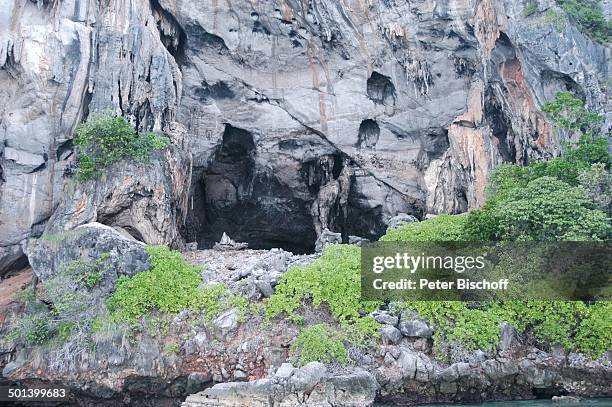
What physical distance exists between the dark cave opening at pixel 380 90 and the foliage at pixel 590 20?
680 cm

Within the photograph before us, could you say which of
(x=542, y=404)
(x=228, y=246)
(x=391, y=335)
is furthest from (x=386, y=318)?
(x=228, y=246)

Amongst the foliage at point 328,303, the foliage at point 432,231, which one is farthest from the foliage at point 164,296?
the foliage at point 432,231

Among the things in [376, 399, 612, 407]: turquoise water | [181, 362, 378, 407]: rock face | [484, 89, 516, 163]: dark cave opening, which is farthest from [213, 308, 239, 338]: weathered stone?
[484, 89, 516, 163]: dark cave opening

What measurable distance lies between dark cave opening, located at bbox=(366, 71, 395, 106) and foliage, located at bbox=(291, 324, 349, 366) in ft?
37.0

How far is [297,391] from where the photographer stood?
12633mm

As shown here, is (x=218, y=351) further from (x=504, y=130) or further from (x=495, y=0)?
(x=495, y=0)

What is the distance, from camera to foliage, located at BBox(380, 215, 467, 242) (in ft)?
55.6

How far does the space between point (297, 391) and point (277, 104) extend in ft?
42.0

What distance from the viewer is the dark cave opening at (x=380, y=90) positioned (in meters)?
23.1

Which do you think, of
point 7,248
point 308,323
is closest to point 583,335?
point 308,323

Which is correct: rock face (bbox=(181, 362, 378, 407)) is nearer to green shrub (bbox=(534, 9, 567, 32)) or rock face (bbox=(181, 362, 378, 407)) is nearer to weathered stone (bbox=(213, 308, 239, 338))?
weathered stone (bbox=(213, 308, 239, 338))

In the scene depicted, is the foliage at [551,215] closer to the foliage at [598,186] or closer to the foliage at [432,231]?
the foliage at [598,186]

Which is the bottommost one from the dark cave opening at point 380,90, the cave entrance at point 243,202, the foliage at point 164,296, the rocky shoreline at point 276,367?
the rocky shoreline at point 276,367

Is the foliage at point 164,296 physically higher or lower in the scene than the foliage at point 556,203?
lower
